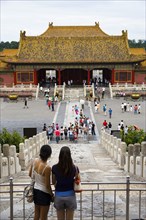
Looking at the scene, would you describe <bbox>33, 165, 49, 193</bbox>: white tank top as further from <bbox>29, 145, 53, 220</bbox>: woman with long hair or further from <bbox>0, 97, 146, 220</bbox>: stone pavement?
<bbox>0, 97, 146, 220</bbox>: stone pavement

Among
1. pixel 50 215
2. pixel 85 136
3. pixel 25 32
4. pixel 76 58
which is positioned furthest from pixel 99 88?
pixel 50 215

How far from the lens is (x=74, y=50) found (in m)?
59.1

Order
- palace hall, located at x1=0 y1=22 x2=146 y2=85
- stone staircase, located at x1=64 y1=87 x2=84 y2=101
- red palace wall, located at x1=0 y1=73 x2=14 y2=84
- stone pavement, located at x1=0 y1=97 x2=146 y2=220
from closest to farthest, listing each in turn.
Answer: stone pavement, located at x1=0 y1=97 x2=146 y2=220 → stone staircase, located at x1=64 y1=87 x2=84 y2=101 → palace hall, located at x1=0 y1=22 x2=146 y2=85 → red palace wall, located at x1=0 y1=73 x2=14 y2=84

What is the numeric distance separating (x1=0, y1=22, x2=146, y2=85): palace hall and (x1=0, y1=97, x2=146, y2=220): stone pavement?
815 centimetres

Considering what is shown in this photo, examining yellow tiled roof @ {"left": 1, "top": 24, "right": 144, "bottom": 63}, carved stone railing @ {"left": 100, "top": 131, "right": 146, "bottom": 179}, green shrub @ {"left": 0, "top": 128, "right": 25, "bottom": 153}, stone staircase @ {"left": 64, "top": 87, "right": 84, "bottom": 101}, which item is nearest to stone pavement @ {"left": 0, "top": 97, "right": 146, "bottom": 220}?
carved stone railing @ {"left": 100, "top": 131, "right": 146, "bottom": 179}

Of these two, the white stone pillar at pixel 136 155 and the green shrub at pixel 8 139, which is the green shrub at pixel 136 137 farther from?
the green shrub at pixel 8 139

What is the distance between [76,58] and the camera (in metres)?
57.7

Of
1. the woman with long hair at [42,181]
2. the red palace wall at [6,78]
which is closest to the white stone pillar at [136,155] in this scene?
the woman with long hair at [42,181]

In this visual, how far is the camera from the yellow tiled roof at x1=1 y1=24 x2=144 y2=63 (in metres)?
57.3

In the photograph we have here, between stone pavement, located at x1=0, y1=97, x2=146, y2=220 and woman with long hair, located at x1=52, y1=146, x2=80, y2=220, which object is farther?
stone pavement, located at x1=0, y1=97, x2=146, y2=220

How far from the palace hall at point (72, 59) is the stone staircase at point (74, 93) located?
332 cm

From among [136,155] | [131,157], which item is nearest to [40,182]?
[136,155]

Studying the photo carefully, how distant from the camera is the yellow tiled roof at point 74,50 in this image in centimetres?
5731

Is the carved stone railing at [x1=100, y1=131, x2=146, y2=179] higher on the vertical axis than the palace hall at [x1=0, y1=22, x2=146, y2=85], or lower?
lower
